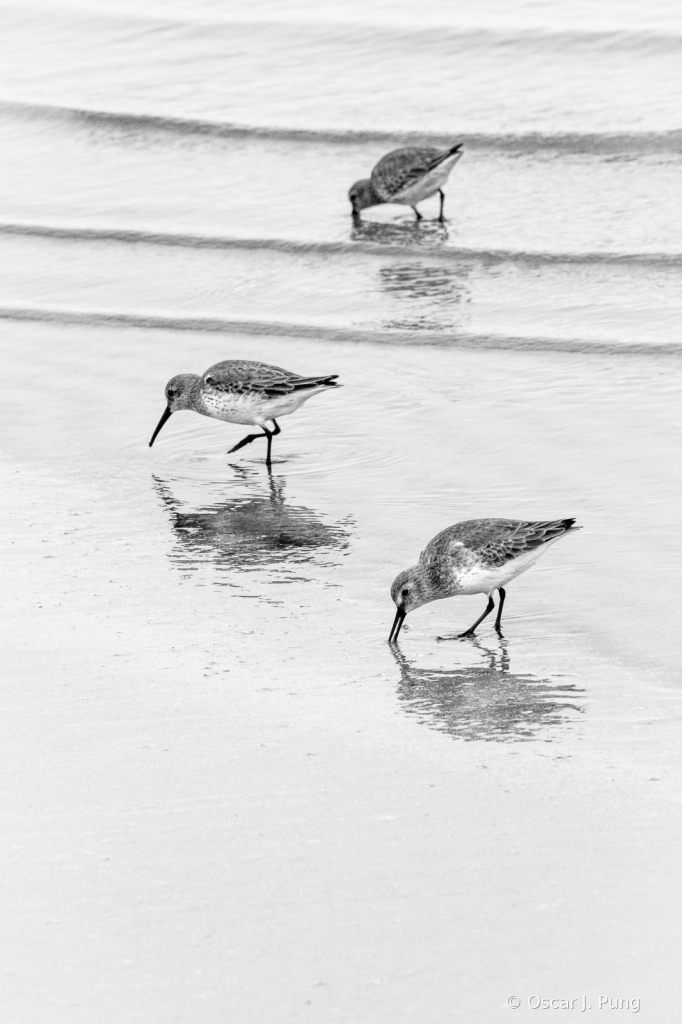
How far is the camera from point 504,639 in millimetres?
6516

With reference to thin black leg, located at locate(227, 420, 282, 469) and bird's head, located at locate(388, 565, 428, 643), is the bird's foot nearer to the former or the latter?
thin black leg, located at locate(227, 420, 282, 469)

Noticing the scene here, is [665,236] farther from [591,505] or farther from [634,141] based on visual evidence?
[591,505]

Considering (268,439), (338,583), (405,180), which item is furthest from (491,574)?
(405,180)

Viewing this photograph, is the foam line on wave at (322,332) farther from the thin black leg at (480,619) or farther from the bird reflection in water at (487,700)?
the bird reflection in water at (487,700)

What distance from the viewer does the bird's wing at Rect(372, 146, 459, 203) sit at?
48.0ft

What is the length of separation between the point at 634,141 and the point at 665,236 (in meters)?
3.01

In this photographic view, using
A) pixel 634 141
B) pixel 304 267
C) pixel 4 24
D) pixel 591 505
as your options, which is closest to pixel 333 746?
pixel 591 505

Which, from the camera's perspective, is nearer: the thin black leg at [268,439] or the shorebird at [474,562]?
the shorebird at [474,562]

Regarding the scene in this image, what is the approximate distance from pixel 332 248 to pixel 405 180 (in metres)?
1.36

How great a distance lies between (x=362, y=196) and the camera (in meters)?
14.8

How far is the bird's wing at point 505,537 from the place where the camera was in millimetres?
6520

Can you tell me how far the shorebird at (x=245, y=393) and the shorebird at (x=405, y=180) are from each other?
597 cm

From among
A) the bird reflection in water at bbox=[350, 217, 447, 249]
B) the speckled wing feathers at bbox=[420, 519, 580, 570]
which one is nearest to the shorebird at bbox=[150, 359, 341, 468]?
the speckled wing feathers at bbox=[420, 519, 580, 570]

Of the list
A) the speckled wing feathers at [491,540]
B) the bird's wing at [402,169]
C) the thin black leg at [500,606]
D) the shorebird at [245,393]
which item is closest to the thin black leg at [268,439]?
the shorebird at [245,393]
